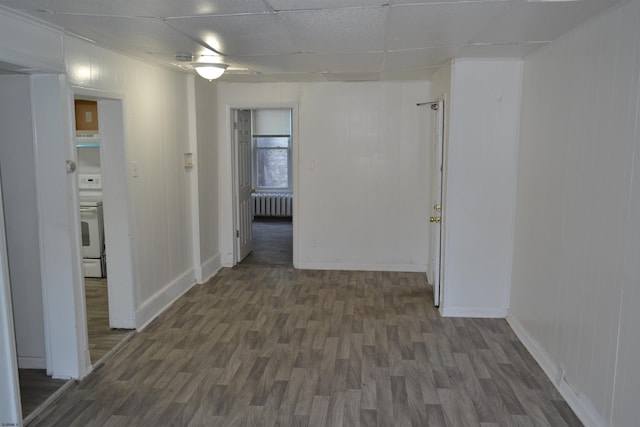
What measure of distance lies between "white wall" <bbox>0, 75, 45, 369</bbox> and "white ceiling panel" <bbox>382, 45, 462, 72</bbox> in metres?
2.63

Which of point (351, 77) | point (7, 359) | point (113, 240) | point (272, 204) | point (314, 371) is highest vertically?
point (351, 77)

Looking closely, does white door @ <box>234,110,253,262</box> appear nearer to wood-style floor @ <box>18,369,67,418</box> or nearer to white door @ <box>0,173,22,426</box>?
wood-style floor @ <box>18,369,67,418</box>

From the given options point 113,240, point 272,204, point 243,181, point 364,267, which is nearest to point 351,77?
point 243,181

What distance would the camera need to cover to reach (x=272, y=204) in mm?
10078

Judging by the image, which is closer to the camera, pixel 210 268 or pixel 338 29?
pixel 338 29

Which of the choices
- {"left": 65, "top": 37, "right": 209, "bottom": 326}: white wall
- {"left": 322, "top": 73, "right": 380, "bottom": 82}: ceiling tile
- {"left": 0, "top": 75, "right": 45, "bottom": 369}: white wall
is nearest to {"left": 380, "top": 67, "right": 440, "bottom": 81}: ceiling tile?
{"left": 322, "top": 73, "right": 380, "bottom": 82}: ceiling tile

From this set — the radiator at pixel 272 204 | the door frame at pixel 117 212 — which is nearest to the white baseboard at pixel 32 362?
the door frame at pixel 117 212

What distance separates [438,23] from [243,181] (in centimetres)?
418

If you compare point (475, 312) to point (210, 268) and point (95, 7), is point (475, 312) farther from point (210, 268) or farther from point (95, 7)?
point (95, 7)

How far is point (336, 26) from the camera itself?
9.87ft

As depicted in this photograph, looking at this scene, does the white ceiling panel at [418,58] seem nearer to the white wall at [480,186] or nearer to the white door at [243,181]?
the white wall at [480,186]

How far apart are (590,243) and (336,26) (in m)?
1.92

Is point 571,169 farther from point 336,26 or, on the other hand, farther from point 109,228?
point 109,228

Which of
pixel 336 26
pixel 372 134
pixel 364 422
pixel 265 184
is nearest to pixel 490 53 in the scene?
pixel 336 26
